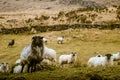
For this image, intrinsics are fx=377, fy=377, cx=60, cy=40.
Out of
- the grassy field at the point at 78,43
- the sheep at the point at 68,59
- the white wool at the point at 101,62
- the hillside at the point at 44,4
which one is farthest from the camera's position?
the hillside at the point at 44,4

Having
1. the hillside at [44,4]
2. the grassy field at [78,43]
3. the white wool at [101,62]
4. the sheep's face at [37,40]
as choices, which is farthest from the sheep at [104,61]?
the hillside at [44,4]

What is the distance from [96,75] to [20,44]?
25.2 meters

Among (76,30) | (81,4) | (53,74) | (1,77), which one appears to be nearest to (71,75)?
(53,74)

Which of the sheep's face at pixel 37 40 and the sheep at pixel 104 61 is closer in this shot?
the sheep's face at pixel 37 40

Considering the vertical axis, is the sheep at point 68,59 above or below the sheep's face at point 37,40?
below

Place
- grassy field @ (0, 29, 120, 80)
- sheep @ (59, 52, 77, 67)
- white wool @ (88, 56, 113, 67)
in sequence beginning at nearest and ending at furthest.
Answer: white wool @ (88, 56, 113, 67), sheep @ (59, 52, 77, 67), grassy field @ (0, 29, 120, 80)

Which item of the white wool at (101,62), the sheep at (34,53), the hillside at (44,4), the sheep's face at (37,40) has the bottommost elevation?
the white wool at (101,62)

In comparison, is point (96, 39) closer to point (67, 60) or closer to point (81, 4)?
point (67, 60)

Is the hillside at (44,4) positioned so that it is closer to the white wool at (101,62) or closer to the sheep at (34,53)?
the white wool at (101,62)

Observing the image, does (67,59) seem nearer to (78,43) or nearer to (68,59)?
(68,59)

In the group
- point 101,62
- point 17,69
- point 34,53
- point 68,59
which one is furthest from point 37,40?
point 68,59

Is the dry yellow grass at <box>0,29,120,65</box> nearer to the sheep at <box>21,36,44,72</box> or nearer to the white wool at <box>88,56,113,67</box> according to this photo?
the white wool at <box>88,56,113,67</box>

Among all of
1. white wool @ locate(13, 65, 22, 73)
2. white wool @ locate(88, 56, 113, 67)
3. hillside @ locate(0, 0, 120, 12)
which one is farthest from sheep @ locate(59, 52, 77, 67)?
hillside @ locate(0, 0, 120, 12)

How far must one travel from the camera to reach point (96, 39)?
3622cm
